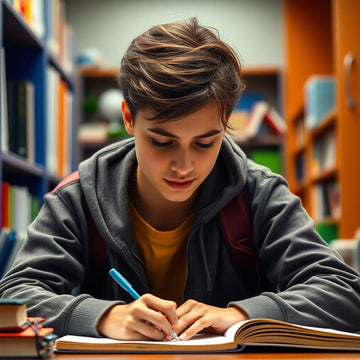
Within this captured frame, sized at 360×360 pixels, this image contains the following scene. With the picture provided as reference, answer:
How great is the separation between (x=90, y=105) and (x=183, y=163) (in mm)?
3946

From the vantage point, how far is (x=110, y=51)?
5.37 metres

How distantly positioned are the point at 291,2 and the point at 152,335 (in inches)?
185

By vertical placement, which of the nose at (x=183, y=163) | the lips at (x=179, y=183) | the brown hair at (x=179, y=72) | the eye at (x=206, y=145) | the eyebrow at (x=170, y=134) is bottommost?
the lips at (x=179, y=183)

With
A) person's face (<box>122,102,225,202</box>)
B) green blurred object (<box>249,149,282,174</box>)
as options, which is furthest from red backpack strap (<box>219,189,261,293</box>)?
green blurred object (<box>249,149,282,174</box>)

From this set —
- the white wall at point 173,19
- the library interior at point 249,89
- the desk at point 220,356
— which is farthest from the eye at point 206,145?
the white wall at point 173,19

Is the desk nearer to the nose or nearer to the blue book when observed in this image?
the nose

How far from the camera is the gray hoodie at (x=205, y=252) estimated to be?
1108 millimetres

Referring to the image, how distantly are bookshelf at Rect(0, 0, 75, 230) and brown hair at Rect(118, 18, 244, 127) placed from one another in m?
0.67

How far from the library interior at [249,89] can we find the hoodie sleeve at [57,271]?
35.3 inches

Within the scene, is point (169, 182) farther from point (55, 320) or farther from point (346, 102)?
point (346, 102)

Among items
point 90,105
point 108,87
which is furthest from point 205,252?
point 108,87

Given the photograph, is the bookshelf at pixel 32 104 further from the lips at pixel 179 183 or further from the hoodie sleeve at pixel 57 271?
the lips at pixel 179 183

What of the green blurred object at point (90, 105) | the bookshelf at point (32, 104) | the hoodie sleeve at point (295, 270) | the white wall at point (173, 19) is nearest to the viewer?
the hoodie sleeve at point (295, 270)

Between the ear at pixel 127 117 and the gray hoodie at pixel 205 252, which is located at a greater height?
the ear at pixel 127 117
